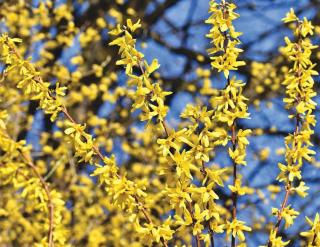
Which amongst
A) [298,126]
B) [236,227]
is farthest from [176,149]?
[298,126]

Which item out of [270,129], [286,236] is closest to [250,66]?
[270,129]

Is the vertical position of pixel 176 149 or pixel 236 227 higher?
pixel 176 149

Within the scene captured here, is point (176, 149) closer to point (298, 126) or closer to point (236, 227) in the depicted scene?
point (236, 227)

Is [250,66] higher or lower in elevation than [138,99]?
lower

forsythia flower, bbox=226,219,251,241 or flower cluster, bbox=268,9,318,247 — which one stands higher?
flower cluster, bbox=268,9,318,247

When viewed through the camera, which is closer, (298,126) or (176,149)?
(176,149)

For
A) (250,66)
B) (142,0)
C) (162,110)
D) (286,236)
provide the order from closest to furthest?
1. (162,110)
2. (286,236)
3. (250,66)
4. (142,0)

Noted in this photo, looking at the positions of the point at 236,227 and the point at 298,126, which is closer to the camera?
the point at 236,227

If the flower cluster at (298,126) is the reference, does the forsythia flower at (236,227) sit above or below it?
below

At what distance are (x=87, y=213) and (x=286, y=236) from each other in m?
2.25

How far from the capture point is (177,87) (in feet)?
26.6

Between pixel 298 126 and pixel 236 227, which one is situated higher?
pixel 298 126

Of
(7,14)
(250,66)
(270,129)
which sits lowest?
(270,129)

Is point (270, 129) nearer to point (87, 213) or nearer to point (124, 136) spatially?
point (124, 136)
